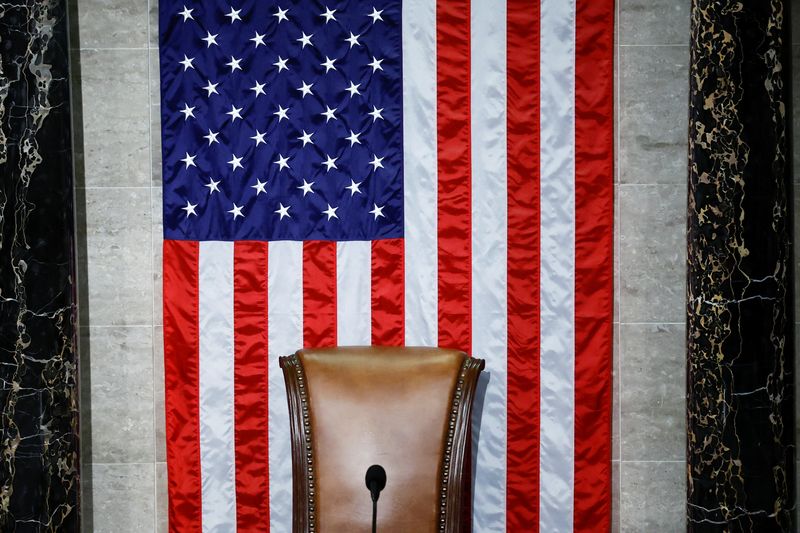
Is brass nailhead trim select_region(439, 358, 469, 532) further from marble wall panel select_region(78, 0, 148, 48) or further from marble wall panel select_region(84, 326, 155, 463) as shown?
marble wall panel select_region(78, 0, 148, 48)

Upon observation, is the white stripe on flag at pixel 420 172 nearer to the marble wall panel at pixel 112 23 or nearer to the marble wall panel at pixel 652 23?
the marble wall panel at pixel 652 23

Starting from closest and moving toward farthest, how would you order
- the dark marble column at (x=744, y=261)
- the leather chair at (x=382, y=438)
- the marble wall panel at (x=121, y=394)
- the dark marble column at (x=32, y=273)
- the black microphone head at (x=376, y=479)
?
the black microphone head at (x=376, y=479)
the leather chair at (x=382, y=438)
the dark marble column at (x=744, y=261)
the dark marble column at (x=32, y=273)
the marble wall panel at (x=121, y=394)

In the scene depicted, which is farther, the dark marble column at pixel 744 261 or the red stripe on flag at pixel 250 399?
the red stripe on flag at pixel 250 399

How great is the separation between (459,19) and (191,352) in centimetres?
181

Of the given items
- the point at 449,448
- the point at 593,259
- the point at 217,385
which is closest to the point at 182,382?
the point at 217,385

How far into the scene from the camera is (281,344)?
274 centimetres

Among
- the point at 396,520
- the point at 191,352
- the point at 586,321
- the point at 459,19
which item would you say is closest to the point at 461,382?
the point at 396,520

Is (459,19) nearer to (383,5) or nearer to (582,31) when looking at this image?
(383,5)

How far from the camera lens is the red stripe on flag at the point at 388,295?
107 inches

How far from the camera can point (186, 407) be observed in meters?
2.74

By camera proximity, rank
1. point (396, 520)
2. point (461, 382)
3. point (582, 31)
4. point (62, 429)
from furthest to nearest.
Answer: point (582, 31), point (62, 429), point (461, 382), point (396, 520)

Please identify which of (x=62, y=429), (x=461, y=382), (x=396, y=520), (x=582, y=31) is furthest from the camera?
(x=582, y=31)

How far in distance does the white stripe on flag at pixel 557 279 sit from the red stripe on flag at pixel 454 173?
0.32 m

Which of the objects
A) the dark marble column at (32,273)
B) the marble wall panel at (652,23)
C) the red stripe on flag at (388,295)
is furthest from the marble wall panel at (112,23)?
the marble wall panel at (652,23)
